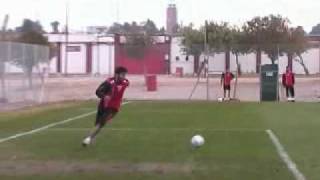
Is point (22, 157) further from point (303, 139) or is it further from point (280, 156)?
point (303, 139)

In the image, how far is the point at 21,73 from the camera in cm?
3325

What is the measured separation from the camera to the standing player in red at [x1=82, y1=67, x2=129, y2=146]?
1516 centimetres

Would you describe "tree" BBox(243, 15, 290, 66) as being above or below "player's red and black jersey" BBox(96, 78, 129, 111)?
above

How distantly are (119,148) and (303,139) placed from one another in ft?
14.0

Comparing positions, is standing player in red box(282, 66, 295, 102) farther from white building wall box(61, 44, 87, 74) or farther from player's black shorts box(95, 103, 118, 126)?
white building wall box(61, 44, 87, 74)

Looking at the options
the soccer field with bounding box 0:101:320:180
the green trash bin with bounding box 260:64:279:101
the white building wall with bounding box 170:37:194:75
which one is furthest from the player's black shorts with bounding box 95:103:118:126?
the white building wall with bounding box 170:37:194:75

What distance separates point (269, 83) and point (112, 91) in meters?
22.5

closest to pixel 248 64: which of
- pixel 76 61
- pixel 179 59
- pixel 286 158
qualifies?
pixel 179 59

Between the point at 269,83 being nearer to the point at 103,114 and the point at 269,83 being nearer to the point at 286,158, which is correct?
the point at 103,114

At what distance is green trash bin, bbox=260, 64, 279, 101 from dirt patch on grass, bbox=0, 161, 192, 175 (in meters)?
24.9

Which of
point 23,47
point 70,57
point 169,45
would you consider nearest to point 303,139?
point 23,47

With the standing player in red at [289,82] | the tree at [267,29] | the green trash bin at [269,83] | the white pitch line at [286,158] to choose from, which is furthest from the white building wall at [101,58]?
the white pitch line at [286,158]

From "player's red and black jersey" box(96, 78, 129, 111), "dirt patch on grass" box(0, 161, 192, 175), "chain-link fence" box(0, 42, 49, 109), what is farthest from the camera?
"chain-link fence" box(0, 42, 49, 109)

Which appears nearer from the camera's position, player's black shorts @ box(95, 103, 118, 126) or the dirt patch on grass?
the dirt patch on grass
